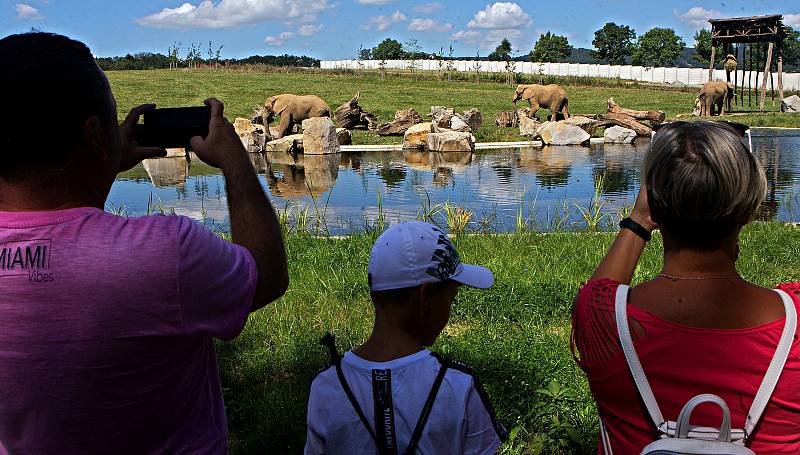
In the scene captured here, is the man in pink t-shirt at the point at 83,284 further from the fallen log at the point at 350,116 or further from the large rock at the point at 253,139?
the fallen log at the point at 350,116

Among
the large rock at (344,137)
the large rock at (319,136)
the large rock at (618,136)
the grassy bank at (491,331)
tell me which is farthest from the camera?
the large rock at (618,136)

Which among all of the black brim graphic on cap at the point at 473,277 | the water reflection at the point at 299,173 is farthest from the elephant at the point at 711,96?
the black brim graphic on cap at the point at 473,277

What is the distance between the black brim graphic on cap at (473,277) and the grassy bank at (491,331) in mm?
1350

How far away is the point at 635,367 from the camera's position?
1.83m

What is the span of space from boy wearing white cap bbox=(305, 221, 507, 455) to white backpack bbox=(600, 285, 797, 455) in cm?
45

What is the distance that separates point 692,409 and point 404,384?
732mm

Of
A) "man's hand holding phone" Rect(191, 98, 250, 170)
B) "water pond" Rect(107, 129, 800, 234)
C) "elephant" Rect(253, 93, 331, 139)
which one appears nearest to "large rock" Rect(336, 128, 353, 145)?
"elephant" Rect(253, 93, 331, 139)

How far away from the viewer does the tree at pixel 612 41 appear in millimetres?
99062

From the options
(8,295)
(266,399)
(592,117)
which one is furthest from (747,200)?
(592,117)

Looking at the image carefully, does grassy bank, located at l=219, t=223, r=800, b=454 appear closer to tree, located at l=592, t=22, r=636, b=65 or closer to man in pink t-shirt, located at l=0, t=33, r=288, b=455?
man in pink t-shirt, located at l=0, t=33, r=288, b=455

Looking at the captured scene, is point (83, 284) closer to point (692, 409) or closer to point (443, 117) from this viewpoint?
point (692, 409)

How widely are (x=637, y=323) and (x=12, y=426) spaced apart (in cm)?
146

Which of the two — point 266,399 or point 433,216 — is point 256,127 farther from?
point 266,399

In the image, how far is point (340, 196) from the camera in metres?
12.4
